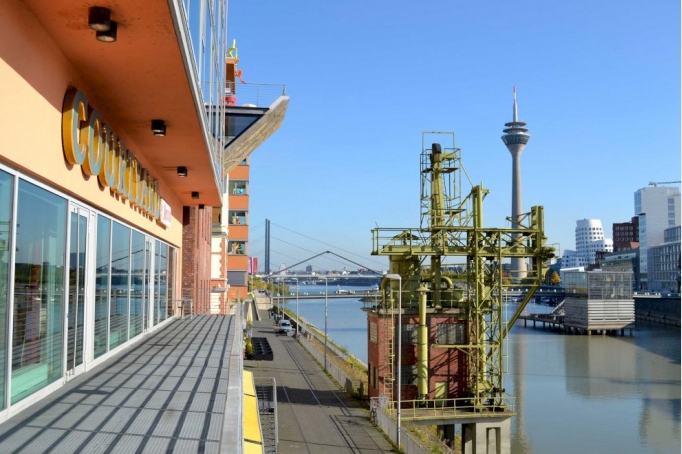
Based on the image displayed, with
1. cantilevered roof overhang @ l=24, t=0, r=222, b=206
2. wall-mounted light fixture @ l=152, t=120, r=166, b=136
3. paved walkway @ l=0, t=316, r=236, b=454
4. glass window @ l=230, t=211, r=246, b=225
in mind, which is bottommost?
paved walkway @ l=0, t=316, r=236, b=454

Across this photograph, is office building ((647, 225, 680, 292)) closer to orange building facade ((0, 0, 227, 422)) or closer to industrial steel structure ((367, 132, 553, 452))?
industrial steel structure ((367, 132, 553, 452))

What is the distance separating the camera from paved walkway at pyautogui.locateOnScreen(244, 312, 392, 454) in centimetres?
2097

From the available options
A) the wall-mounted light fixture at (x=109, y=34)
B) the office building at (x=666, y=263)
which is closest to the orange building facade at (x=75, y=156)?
the wall-mounted light fixture at (x=109, y=34)

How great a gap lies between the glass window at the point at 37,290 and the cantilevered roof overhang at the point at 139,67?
1431mm

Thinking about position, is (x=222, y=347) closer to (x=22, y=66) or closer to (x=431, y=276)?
(x=22, y=66)

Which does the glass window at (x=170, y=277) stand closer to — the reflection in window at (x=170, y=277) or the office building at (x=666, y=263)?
the reflection in window at (x=170, y=277)

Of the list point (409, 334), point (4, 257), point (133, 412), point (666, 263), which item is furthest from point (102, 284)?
point (666, 263)

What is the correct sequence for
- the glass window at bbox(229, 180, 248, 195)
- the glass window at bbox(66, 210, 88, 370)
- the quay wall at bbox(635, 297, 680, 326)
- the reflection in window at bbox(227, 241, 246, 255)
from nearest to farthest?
the glass window at bbox(66, 210, 88, 370)
the reflection in window at bbox(227, 241, 246, 255)
the glass window at bbox(229, 180, 248, 195)
the quay wall at bbox(635, 297, 680, 326)

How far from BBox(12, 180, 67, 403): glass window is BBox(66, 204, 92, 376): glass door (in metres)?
0.36

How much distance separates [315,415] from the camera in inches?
1008

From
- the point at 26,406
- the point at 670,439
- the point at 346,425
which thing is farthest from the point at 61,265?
the point at 670,439

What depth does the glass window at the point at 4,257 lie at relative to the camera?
5445 millimetres

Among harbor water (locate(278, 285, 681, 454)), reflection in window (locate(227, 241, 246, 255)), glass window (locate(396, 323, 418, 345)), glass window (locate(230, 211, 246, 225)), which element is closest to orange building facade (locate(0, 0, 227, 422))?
glass window (locate(396, 323, 418, 345))

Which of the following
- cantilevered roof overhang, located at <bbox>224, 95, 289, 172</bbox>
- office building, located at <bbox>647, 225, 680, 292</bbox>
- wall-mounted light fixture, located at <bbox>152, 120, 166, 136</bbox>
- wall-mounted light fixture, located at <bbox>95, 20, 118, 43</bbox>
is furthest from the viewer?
office building, located at <bbox>647, 225, 680, 292</bbox>
